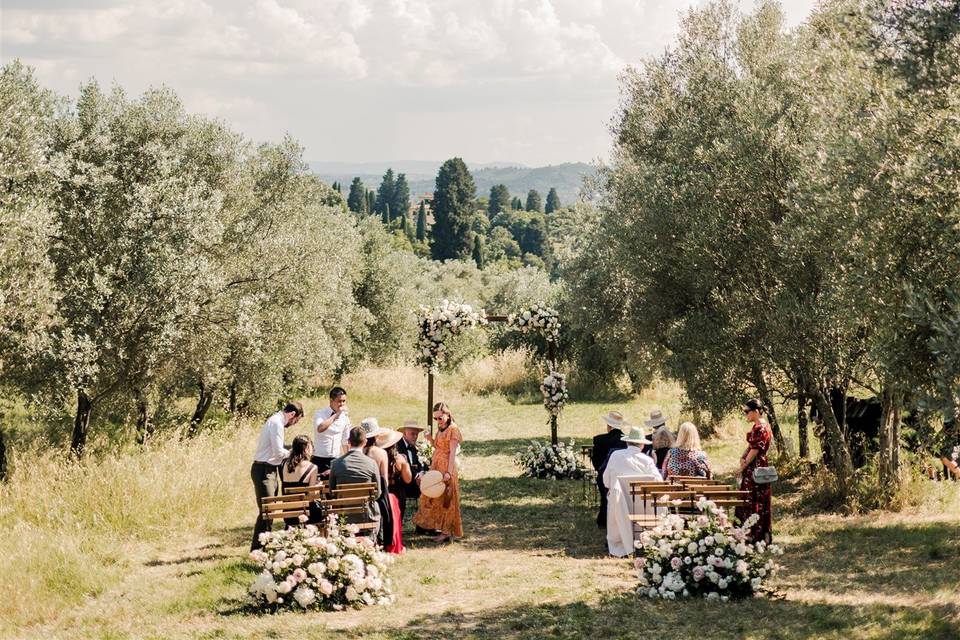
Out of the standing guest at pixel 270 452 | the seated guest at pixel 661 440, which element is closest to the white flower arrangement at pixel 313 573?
the standing guest at pixel 270 452

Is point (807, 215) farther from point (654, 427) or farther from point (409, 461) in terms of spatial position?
point (409, 461)

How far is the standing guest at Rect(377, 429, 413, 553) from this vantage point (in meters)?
11.9

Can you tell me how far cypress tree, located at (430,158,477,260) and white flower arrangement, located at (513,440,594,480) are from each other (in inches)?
3765

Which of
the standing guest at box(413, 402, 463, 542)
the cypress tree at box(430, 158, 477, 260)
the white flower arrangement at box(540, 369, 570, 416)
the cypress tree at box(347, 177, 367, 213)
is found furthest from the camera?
the cypress tree at box(347, 177, 367, 213)

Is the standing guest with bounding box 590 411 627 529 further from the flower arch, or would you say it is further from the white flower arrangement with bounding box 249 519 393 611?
the flower arch

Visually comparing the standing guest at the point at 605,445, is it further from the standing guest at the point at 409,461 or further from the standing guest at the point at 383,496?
the standing guest at the point at 383,496

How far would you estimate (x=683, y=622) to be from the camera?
8.47 meters

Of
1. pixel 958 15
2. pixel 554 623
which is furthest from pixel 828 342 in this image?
pixel 554 623

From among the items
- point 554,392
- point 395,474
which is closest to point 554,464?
point 554,392

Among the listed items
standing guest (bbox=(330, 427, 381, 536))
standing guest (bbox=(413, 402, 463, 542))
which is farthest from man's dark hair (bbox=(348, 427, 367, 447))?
standing guest (bbox=(413, 402, 463, 542))

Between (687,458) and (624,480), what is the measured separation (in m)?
0.96

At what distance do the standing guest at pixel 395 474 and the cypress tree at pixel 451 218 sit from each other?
101m

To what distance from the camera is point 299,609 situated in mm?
9164

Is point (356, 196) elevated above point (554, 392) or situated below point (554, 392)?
above
